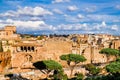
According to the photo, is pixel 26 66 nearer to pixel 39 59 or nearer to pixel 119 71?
pixel 39 59

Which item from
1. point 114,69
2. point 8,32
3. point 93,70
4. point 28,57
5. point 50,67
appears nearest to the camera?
point 114,69

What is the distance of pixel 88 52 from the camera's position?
5119 cm

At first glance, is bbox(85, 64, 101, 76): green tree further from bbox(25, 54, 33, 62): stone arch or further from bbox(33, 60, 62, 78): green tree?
bbox(25, 54, 33, 62): stone arch

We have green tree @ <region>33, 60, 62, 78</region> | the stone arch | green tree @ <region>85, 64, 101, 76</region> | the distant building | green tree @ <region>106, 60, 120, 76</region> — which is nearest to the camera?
green tree @ <region>106, 60, 120, 76</region>

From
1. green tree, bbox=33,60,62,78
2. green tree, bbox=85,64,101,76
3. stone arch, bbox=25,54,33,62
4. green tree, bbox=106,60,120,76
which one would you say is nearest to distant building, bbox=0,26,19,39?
stone arch, bbox=25,54,33,62

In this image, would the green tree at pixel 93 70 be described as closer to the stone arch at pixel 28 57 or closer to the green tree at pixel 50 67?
the green tree at pixel 50 67

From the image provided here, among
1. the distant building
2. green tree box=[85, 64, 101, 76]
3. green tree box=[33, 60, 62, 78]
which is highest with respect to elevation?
the distant building

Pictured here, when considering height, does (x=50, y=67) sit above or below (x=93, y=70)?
above

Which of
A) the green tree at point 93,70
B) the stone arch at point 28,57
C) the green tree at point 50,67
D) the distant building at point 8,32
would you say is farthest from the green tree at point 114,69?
the distant building at point 8,32

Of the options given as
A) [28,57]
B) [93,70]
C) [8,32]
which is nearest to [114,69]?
[93,70]

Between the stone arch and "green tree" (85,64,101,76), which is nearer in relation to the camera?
"green tree" (85,64,101,76)

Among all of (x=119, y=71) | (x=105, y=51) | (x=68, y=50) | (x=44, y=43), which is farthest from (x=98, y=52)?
(x=119, y=71)

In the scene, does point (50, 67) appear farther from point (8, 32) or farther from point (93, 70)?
point (8, 32)

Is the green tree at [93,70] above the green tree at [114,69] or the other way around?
the other way around
